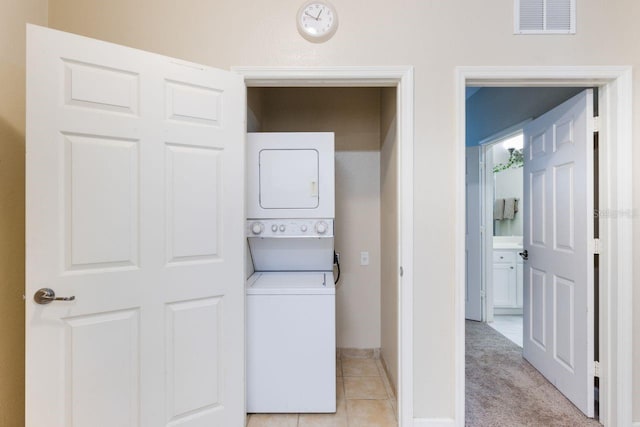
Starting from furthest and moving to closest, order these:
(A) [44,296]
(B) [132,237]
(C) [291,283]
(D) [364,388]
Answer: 1. (D) [364,388]
2. (C) [291,283]
3. (B) [132,237]
4. (A) [44,296]

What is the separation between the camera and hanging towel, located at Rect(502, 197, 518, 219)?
4.14 meters

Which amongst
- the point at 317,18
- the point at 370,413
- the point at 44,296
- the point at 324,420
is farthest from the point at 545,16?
the point at 44,296

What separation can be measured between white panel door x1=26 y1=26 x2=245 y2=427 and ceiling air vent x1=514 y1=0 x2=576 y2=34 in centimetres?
165

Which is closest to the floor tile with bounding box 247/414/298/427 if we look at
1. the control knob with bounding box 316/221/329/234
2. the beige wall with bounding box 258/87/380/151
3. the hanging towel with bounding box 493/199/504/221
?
the control knob with bounding box 316/221/329/234

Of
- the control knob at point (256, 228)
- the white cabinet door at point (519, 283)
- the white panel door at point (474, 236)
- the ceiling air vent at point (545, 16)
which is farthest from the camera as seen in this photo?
the white cabinet door at point (519, 283)

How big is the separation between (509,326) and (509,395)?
1551mm

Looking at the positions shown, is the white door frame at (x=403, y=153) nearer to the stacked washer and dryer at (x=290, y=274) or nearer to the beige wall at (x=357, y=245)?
the stacked washer and dryer at (x=290, y=274)

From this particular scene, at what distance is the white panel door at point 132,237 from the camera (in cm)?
126

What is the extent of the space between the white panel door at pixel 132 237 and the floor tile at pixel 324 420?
46 centimetres

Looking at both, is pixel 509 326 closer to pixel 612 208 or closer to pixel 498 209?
pixel 498 209

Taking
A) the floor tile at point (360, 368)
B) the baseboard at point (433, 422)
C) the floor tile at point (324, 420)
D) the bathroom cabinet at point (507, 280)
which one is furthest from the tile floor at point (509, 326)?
the floor tile at point (324, 420)

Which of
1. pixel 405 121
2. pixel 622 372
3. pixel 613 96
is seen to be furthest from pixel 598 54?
pixel 622 372

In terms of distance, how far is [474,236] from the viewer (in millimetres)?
3477

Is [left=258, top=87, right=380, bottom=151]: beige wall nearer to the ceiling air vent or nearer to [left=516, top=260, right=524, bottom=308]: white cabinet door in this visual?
the ceiling air vent
